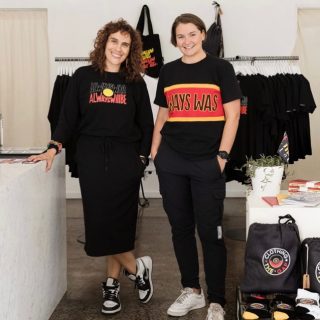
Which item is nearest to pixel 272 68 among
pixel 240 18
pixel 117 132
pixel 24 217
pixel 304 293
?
pixel 240 18

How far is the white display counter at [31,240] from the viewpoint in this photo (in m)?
1.92

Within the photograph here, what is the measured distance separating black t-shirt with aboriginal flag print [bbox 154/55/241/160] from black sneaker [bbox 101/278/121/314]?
832 millimetres

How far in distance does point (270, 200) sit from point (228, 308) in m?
0.61

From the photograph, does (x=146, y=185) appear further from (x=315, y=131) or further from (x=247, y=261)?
(x=247, y=261)

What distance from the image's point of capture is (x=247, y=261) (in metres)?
2.37

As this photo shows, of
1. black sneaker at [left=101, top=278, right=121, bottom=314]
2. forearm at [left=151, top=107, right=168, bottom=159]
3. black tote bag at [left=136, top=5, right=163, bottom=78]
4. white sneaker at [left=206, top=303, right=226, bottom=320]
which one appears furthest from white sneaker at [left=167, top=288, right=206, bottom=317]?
black tote bag at [left=136, top=5, right=163, bottom=78]

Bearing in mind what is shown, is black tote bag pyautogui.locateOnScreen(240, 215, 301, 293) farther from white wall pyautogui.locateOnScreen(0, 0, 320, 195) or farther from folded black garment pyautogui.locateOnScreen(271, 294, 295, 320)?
white wall pyautogui.locateOnScreen(0, 0, 320, 195)

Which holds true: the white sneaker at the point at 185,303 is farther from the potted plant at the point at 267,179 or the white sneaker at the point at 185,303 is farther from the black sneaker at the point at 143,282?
the potted plant at the point at 267,179

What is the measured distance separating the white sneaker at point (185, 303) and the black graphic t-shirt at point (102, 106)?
2.43 ft

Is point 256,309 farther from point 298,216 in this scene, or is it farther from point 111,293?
point 111,293

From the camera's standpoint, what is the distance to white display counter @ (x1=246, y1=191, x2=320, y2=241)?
2.46 metres

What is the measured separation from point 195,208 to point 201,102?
0.50 m

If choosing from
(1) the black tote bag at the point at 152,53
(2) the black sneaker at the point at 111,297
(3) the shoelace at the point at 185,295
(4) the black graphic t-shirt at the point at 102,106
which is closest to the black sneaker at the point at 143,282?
(2) the black sneaker at the point at 111,297

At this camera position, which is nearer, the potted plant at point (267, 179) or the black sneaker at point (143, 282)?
the potted plant at point (267, 179)
